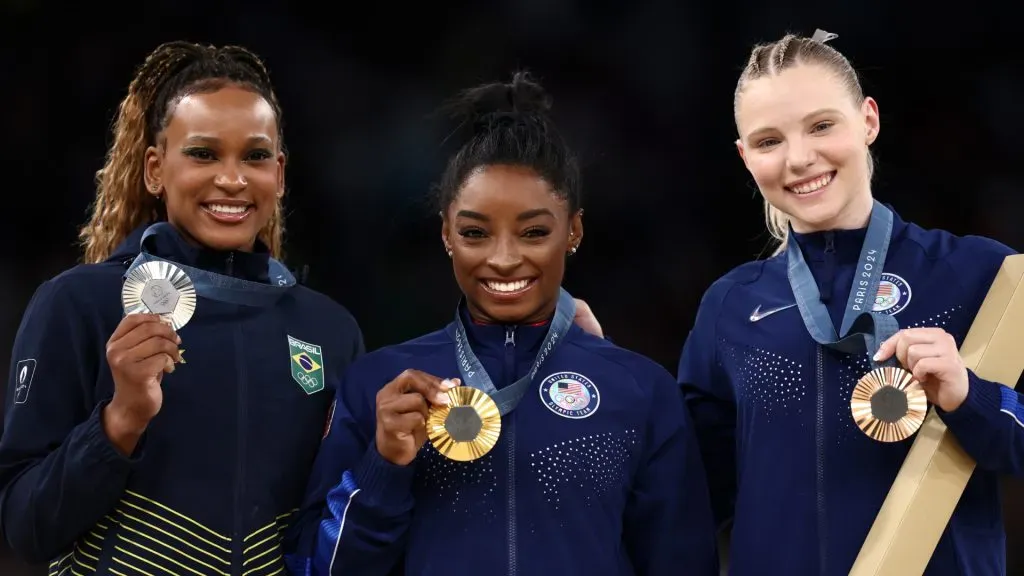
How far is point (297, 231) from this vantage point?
594 cm

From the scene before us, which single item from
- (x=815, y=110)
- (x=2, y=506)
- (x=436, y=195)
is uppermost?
(x=815, y=110)

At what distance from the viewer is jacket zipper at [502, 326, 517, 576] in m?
2.66

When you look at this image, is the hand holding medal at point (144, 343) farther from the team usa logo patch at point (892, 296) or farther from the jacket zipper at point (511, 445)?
the team usa logo patch at point (892, 296)

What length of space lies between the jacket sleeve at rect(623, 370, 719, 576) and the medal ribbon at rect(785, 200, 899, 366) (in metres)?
0.36

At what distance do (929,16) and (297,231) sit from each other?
3084mm

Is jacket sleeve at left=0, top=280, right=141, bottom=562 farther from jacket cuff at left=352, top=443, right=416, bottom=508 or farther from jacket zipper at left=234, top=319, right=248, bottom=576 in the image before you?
jacket cuff at left=352, top=443, right=416, bottom=508

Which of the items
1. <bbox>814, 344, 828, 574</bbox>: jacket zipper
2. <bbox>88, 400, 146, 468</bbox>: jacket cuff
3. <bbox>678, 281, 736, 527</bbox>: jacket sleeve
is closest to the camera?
<bbox>88, 400, 146, 468</bbox>: jacket cuff

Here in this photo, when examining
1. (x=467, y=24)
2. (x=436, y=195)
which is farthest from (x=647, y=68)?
(x=436, y=195)

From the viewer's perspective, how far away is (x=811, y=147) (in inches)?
112

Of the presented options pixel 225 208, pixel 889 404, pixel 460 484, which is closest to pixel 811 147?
pixel 889 404

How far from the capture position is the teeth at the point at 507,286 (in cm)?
284

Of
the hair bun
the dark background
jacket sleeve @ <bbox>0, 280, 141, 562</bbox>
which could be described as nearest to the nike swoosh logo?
the hair bun

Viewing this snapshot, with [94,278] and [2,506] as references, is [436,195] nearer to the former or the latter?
[94,278]

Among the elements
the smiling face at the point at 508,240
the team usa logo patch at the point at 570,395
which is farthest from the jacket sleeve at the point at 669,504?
the smiling face at the point at 508,240
